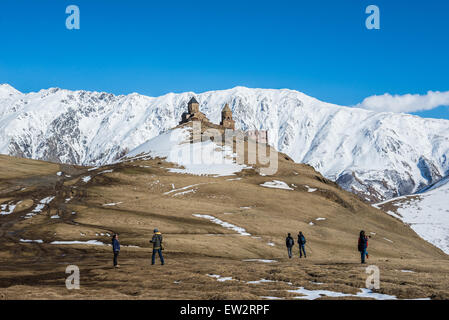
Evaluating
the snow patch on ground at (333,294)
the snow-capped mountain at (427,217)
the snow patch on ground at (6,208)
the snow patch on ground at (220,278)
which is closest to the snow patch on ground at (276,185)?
the snow-capped mountain at (427,217)

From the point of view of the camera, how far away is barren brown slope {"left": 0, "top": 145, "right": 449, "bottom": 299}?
22.9 metres

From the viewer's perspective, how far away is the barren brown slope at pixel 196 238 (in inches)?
902

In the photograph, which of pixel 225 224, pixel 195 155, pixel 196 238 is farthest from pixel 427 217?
pixel 196 238

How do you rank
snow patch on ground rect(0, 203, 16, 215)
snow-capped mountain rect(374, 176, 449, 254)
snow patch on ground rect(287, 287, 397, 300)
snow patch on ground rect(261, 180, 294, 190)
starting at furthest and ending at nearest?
snow-capped mountain rect(374, 176, 449, 254), snow patch on ground rect(261, 180, 294, 190), snow patch on ground rect(0, 203, 16, 215), snow patch on ground rect(287, 287, 397, 300)

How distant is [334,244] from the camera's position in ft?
217

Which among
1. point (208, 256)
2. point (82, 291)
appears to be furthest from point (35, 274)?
point (208, 256)

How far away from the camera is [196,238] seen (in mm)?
53250

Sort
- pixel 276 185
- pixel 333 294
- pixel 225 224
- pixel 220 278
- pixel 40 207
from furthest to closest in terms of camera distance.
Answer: pixel 276 185 < pixel 40 207 < pixel 225 224 < pixel 220 278 < pixel 333 294

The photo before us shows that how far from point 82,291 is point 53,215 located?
49.3 meters

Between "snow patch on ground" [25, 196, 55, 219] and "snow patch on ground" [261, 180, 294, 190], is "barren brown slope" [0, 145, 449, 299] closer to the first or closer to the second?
"snow patch on ground" [25, 196, 55, 219]

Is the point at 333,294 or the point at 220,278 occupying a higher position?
the point at 333,294
